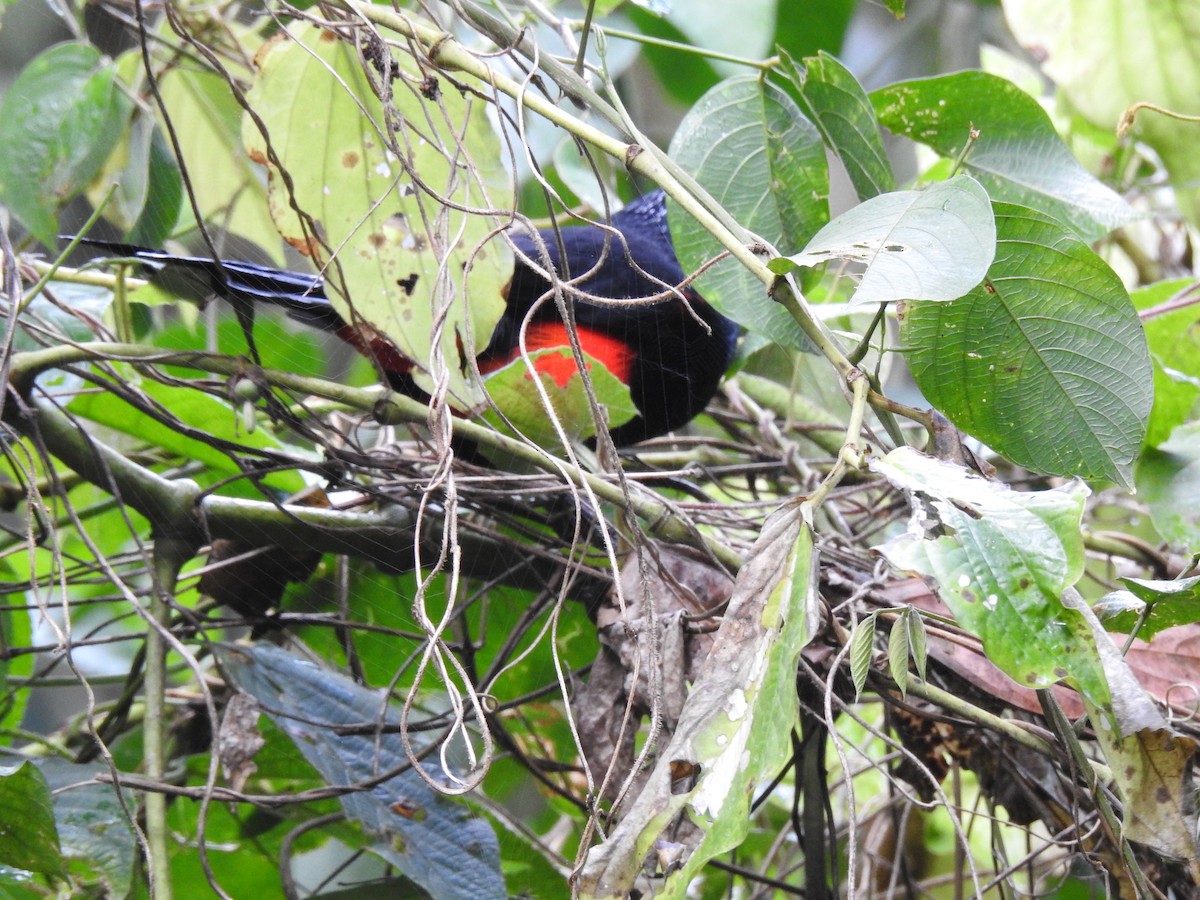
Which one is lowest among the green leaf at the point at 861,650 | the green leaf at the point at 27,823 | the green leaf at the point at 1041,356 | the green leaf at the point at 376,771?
the green leaf at the point at 376,771

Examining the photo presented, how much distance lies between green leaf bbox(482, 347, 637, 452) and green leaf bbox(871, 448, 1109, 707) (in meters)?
0.41

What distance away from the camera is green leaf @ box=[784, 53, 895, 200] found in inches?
33.2

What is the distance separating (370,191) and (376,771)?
518mm

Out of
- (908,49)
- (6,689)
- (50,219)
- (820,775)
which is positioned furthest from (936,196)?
(908,49)

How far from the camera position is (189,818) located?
1.15 m

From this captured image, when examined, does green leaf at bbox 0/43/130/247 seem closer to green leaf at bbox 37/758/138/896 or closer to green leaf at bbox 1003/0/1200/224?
green leaf at bbox 37/758/138/896

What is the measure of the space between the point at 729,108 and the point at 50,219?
0.72 metres

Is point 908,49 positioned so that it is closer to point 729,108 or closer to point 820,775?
point 729,108

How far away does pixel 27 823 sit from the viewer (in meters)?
0.72

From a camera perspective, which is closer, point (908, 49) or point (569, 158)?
point (569, 158)

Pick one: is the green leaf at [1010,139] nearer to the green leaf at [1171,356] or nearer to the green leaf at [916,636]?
the green leaf at [1171,356]

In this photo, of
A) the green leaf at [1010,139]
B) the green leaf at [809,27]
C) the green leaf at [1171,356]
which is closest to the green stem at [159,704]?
the green leaf at [1010,139]

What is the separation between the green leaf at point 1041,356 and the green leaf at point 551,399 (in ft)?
0.96

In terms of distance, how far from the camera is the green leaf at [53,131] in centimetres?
105
